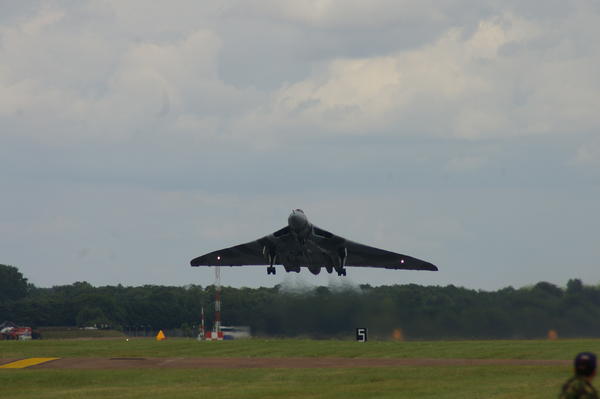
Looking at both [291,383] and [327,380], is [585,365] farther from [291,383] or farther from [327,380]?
[327,380]

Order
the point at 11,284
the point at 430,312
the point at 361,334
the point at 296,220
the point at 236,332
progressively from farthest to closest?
the point at 11,284
the point at 236,332
the point at 430,312
the point at 361,334
the point at 296,220

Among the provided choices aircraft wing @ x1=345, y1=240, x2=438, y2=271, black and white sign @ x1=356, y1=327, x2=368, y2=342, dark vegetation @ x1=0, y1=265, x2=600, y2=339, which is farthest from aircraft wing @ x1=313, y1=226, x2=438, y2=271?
black and white sign @ x1=356, y1=327, x2=368, y2=342

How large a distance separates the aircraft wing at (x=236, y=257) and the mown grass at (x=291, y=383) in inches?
870

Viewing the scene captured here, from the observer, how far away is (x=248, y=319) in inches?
2756

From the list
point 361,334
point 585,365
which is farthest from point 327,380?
point 361,334

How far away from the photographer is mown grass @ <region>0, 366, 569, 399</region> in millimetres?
30500

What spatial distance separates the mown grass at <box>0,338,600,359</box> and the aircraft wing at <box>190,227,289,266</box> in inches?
284

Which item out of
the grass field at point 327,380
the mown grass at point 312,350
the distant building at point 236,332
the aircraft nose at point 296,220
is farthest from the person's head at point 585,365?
the distant building at point 236,332

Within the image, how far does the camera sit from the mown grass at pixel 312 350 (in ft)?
151

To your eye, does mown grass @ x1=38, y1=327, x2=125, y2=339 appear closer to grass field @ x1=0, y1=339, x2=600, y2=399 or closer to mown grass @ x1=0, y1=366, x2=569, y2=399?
grass field @ x1=0, y1=339, x2=600, y2=399

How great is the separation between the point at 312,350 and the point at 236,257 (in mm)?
15019

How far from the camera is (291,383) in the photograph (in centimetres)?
3394

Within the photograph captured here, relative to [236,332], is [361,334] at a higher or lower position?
lower

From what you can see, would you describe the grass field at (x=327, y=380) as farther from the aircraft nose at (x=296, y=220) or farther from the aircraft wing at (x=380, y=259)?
the aircraft wing at (x=380, y=259)
